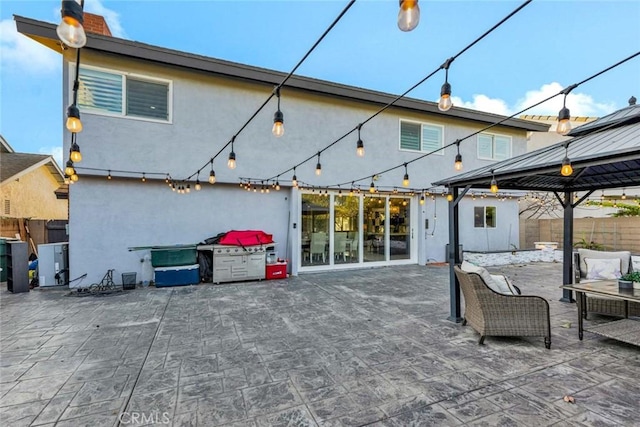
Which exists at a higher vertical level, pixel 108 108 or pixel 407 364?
pixel 108 108

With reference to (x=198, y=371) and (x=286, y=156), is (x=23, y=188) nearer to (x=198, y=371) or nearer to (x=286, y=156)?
(x=286, y=156)

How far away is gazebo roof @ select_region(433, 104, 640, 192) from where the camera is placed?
3.39m

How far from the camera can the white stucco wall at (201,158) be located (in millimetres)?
6676

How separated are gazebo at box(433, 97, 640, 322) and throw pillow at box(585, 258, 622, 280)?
0.47 m

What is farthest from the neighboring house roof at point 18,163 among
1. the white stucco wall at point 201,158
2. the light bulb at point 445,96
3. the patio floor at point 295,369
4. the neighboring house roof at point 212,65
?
the light bulb at point 445,96

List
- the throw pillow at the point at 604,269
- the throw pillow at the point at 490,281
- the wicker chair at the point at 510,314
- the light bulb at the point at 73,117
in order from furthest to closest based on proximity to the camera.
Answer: the throw pillow at the point at 604,269, the throw pillow at the point at 490,281, the wicker chair at the point at 510,314, the light bulb at the point at 73,117

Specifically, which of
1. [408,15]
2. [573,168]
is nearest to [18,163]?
[408,15]

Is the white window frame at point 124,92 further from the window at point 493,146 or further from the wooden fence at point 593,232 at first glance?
the wooden fence at point 593,232

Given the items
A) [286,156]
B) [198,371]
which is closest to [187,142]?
[286,156]

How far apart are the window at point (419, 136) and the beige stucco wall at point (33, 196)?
1379cm

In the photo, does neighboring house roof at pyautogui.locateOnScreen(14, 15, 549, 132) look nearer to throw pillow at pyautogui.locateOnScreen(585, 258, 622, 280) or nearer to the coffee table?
throw pillow at pyautogui.locateOnScreen(585, 258, 622, 280)

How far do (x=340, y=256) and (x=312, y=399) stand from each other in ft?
21.8

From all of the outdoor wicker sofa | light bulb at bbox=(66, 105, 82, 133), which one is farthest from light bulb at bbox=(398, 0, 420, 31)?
the outdoor wicker sofa

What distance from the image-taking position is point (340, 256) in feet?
30.1
